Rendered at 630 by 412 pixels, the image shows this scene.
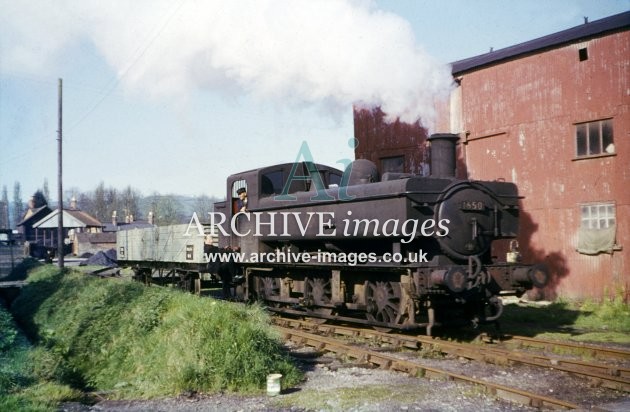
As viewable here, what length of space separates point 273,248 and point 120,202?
10452cm

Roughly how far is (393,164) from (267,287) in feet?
25.9

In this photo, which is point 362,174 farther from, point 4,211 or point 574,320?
point 4,211

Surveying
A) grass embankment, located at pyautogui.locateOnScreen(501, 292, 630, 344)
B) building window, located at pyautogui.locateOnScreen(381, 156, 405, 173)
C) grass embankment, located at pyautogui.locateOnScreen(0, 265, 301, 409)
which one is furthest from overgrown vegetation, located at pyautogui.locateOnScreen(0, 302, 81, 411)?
building window, located at pyautogui.locateOnScreen(381, 156, 405, 173)

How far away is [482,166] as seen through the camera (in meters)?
15.7

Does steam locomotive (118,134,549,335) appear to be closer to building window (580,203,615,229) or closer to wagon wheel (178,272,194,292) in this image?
wagon wheel (178,272,194,292)

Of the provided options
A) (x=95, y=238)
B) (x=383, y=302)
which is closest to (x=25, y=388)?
(x=383, y=302)

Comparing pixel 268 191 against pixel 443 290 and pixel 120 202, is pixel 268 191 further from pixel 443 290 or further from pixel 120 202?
pixel 120 202

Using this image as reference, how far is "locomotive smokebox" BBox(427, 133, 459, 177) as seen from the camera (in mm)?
9492

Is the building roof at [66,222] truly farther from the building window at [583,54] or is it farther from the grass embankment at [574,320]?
the building window at [583,54]

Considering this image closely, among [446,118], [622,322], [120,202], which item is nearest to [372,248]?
[622,322]

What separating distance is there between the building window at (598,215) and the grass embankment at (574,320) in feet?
5.44

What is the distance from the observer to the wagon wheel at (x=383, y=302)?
9141 millimetres

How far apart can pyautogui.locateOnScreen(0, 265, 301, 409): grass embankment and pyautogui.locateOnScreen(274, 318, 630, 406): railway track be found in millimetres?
1942

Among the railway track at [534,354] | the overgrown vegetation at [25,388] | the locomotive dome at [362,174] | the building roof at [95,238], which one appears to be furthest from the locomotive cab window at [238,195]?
the building roof at [95,238]
